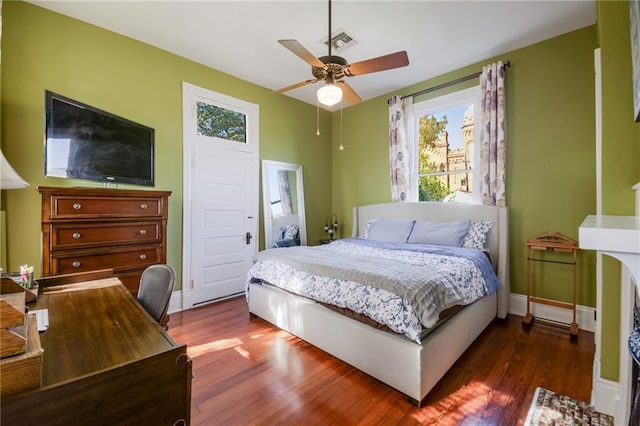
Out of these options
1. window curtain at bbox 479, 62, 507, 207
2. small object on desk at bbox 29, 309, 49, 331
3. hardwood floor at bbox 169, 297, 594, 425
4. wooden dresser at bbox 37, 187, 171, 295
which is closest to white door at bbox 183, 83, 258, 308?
wooden dresser at bbox 37, 187, 171, 295

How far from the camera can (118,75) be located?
9.53ft

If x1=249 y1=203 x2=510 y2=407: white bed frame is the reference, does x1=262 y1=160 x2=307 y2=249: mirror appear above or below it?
above

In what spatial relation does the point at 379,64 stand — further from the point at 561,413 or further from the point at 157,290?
the point at 561,413

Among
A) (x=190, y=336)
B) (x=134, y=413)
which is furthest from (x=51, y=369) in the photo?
(x=190, y=336)

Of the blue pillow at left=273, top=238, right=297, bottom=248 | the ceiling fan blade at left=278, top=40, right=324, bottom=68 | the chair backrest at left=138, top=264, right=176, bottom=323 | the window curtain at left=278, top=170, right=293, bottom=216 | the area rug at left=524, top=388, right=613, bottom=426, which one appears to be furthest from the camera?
the window curtain at left=278, top=170, right=293, bottom=216

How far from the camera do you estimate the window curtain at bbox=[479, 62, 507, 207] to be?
3.19 metres

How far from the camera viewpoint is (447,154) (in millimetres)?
3852

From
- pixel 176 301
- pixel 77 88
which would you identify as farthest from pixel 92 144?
pixel 176 301

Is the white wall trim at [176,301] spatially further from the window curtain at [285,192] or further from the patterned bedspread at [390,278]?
the window curtain at [285,192]

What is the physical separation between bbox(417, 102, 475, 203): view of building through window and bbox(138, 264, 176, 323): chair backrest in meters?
3.49

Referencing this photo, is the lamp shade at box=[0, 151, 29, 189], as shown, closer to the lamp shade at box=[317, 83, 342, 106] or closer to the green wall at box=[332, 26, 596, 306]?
the lamp shade at box=[317, 83, 342, 106]

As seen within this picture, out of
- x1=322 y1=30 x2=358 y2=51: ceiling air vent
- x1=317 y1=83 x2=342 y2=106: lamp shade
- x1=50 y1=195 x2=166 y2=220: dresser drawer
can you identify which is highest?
x1=322 y1=30 x2=358 y2=51: ceiling air vent

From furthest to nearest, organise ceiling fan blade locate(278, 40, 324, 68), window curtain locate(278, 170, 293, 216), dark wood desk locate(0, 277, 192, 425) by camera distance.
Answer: window curtain locate(278, 170, 293, 216) → ceiling fan blade locate(278, 40, 324, 68) → dark wood desk locate(0, 277, 192, 425)

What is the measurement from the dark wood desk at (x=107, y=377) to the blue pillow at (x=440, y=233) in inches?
116
